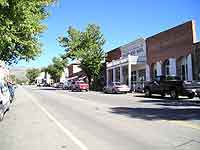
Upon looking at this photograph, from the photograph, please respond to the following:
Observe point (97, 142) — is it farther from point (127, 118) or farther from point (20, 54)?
point (20, 54)

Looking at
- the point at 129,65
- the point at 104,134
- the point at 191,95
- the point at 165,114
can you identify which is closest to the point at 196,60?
the point at 191,95

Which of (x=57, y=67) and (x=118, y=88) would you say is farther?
(x=57, y=67)

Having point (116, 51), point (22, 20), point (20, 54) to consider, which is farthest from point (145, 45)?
point (22, 20)

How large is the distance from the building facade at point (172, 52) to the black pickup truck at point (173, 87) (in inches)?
244

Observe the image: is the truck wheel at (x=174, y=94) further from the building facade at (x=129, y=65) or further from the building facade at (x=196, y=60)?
the building facade at (x=129, y=65)

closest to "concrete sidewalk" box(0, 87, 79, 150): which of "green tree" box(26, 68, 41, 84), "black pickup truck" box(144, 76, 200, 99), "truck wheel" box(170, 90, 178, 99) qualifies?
"black pickup truck" box(144, 76, 200, 99)

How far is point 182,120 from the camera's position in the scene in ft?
46.4

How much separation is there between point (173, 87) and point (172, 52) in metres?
11.8

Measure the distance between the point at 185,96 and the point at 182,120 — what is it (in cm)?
1728

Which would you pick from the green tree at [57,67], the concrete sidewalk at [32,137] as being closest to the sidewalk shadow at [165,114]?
the concrete sidewalk at [32,137]

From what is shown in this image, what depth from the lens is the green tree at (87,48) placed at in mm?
63438

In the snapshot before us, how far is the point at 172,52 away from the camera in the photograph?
4194 cm

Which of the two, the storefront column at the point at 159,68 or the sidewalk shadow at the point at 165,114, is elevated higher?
the storefront column at the point at 159,68

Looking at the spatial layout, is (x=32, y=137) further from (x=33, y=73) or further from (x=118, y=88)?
(x=33, y=73)
